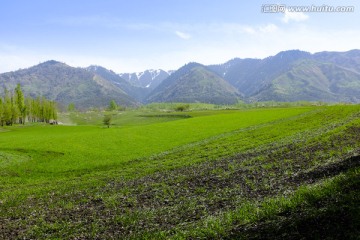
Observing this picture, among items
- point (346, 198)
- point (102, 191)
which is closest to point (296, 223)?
point (346, 198)

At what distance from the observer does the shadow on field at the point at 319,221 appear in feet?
42.3

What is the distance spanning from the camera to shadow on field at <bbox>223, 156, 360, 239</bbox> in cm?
1288

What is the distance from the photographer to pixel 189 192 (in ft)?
96.4

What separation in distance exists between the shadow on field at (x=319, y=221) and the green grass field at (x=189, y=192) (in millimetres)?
47

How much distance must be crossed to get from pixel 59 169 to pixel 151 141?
27.6m

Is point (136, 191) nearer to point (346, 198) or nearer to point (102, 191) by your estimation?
point (102, 191)

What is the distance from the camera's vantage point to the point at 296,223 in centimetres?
1437

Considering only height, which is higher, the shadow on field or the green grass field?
the shadow on field

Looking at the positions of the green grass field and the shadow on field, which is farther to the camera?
the green grass field

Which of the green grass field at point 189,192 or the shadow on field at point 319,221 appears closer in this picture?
the shadow on field at point 319,221

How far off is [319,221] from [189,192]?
1660cm

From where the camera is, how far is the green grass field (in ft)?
53.2

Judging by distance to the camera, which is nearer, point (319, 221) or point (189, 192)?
point (319, 221)

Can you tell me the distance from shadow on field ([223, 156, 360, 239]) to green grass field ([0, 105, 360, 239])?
1.9 inches
